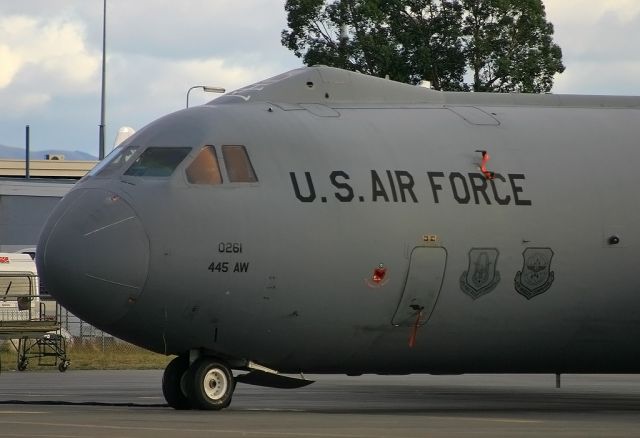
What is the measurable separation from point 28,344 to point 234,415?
105ft

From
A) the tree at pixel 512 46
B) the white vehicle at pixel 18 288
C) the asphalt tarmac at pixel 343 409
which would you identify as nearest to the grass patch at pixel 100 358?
the white vehicle at pixel 18 288

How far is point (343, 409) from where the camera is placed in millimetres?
24547

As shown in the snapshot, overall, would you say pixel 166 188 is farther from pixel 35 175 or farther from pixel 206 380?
pixel 35 175

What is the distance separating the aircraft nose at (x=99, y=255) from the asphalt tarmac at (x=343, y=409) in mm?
1579

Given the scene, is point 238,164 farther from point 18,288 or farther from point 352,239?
point 18,288

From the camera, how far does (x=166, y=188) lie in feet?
72.2

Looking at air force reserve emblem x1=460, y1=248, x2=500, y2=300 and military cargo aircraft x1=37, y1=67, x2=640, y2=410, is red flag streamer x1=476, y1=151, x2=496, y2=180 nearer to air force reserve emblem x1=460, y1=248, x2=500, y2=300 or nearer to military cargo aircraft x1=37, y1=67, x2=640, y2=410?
military cargo aircraft x1=37, y1=67, x2=640, y2=410

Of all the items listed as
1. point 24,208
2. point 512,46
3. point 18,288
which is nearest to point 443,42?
point 512,46

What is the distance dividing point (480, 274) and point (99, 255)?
559cm

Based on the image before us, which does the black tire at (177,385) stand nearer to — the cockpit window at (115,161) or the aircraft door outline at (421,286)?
the cockpit window at (115,161)

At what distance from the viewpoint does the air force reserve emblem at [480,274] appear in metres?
23.1

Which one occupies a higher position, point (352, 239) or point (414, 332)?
point (352, 239)

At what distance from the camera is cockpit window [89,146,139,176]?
74.1 feet

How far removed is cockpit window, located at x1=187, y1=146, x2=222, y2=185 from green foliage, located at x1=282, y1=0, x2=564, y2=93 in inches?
1469
